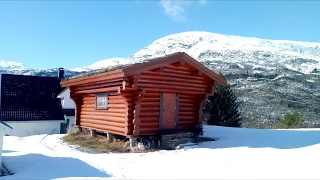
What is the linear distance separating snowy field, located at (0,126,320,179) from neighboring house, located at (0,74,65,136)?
13.2 metres

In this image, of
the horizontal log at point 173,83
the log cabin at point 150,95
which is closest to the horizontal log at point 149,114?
the log cabin at point 150,95

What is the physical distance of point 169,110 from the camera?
11992 mm

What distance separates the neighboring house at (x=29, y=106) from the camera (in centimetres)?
2248

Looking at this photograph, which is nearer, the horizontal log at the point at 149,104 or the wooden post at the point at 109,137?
the horizontal log at the point at 149,104

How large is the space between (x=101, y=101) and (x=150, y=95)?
2949mm

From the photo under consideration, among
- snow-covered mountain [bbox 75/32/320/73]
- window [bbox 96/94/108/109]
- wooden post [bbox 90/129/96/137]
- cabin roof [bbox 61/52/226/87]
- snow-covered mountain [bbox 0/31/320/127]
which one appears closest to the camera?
cabin roof [bbox 61/52/226/87]

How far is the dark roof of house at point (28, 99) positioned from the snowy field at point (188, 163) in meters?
13.5

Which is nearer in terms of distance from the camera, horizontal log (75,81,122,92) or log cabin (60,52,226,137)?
log cabin (60,52,226,137)

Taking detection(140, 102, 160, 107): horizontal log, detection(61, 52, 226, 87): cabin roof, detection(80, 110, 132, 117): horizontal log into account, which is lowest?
detection(80, 110, 132, 117): horizontal log

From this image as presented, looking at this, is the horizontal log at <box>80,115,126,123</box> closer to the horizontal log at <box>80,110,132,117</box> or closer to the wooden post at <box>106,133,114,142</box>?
the horizontal log at <box>80,110,132,117</box>

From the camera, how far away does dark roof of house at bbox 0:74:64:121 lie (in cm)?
2276

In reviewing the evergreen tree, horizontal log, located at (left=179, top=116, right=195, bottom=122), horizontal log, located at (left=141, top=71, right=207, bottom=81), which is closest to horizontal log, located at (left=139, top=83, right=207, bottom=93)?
horizontal log, located at (left=141, top=71, right=207, bottom=81)

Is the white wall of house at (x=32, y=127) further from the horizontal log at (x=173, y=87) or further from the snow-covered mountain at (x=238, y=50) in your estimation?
the snow-covered mountain at (x=238, y=50)

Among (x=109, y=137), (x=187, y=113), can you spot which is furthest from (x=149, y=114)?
(x=109, y=137)
